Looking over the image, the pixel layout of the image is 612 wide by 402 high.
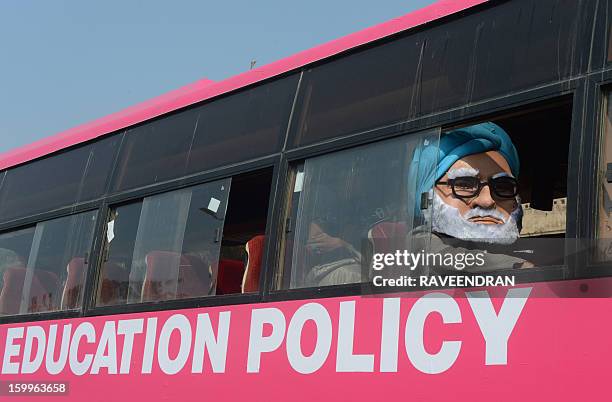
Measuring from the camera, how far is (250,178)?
549 cm

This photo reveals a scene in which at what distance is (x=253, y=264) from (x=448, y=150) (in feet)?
4.58

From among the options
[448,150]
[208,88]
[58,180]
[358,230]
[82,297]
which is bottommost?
[82,297]

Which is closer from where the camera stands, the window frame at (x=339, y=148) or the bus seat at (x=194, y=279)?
the window frame at (x=339, y=148)

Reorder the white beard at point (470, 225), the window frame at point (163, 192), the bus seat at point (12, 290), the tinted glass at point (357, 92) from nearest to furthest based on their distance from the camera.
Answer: the white beard at point (470, 225), the tinted glass at point (357, 92), the window frame at point (163, 192), the bus seat at point (12, 290)

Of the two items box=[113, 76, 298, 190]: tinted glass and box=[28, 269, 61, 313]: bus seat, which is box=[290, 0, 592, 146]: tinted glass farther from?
box=[28, 269, 61, 313]: bus seat

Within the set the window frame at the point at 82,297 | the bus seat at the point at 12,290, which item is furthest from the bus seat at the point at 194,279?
the bus seat at the point at 12,290

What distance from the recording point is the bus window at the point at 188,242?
557 centimetres

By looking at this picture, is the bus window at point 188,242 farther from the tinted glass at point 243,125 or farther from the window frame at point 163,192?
the tinted glass at point 243,125

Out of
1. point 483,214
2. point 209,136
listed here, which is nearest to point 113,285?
point 209,136

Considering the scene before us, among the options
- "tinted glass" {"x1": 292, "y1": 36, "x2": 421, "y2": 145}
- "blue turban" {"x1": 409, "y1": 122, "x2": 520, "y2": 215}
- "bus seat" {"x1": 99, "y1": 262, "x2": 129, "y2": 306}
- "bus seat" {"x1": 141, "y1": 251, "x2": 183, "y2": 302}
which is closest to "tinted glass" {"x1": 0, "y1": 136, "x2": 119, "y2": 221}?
"bus seat" {"x1": 99, "y1": 262, "x2": 129, "y2": 306}

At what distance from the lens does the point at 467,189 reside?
4.52 m

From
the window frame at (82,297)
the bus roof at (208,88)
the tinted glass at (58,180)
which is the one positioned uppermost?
the bus roof at (208,88)

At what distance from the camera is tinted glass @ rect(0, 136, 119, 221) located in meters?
6.75

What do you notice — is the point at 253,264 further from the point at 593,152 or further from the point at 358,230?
the point at 593,152
